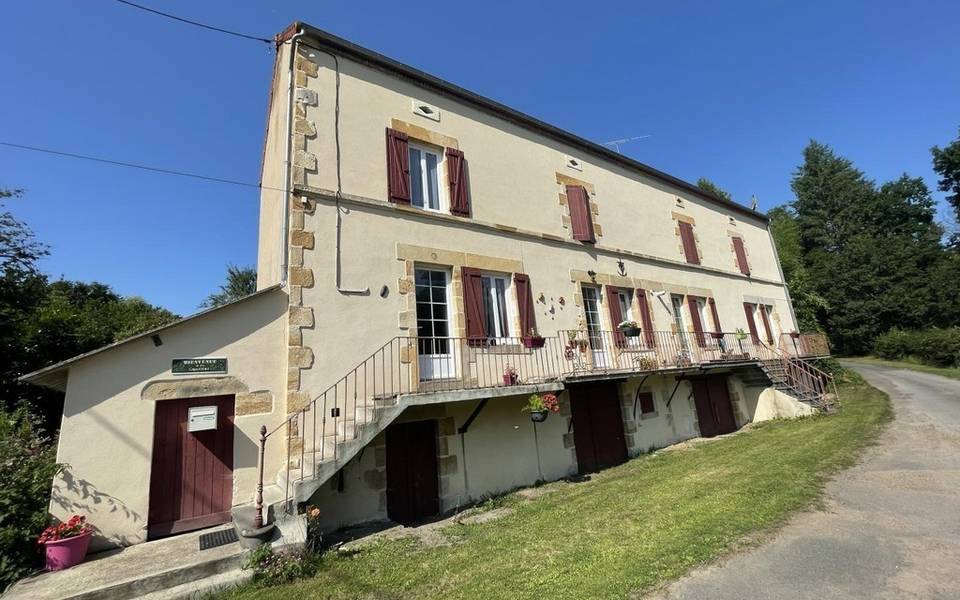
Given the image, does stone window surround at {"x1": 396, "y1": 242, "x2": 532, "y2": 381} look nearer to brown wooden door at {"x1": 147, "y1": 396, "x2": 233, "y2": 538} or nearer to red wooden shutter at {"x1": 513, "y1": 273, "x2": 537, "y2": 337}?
red wooden shutter at {"x1": 513, "y1": 273, "x2": 537, "y2": 337}

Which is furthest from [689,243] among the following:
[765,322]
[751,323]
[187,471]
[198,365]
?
[187,471]

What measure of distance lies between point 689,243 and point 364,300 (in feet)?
38.3

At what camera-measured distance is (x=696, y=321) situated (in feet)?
43.2

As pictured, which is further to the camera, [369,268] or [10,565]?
[369,268]

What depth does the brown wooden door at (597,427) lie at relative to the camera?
9203 millimetres

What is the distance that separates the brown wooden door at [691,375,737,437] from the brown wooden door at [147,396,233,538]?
37.8ft

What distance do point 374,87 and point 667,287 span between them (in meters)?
9.64

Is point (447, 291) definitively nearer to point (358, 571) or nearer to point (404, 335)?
point (404, 335)

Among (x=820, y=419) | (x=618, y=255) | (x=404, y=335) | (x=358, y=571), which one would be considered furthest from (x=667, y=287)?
(x=358, y=571)

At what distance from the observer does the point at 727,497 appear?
18.3 feet

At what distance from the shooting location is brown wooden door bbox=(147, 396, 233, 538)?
5.30 m

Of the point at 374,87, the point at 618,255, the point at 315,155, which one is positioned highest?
the point at 374,87

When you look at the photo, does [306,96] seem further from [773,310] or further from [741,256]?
[773,310]

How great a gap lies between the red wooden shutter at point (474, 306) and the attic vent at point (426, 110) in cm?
347
